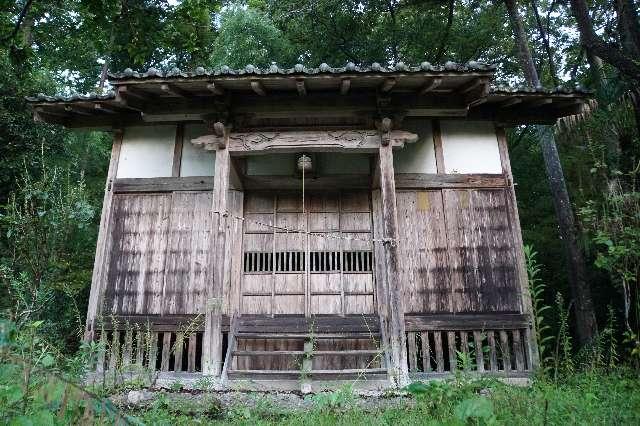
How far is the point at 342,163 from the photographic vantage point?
7.93 meters

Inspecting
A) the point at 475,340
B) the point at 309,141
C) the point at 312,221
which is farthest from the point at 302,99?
the point at 475,340

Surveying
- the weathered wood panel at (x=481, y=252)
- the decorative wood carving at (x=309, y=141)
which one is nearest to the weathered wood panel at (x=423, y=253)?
the weathered wood panel at (x=481, y=252)

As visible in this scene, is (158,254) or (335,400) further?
(158,254)

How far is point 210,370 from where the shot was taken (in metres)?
6.15

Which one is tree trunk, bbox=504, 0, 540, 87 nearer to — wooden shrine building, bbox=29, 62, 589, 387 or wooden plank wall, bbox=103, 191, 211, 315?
wooden shrine building, bbox=29, 62, 589, 387

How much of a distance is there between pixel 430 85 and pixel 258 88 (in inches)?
95.2

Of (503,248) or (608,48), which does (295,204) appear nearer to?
(503,248)

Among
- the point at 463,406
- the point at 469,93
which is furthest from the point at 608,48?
the point at 463,406

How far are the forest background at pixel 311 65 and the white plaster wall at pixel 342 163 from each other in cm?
284

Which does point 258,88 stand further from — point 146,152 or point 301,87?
point 146,152

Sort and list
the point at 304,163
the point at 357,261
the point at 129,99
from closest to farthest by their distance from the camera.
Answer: the point at 129,99, the point at 304,163, the point at 357,261

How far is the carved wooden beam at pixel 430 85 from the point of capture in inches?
253

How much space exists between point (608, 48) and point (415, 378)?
4.86 meters

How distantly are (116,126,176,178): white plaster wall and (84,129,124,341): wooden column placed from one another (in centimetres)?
10
